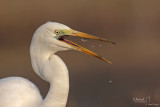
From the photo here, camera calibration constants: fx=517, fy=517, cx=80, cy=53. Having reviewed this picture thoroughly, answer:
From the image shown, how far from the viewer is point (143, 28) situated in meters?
8.83

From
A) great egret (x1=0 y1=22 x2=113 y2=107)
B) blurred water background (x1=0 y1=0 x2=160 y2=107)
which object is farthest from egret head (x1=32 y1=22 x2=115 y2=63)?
blurred water background (x1=0 y1=0 x2=160 y2=107)

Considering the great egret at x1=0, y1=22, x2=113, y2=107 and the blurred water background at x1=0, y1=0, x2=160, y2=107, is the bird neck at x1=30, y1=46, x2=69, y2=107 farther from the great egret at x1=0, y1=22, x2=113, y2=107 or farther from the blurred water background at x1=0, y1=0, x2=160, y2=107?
the blurred water background at x1=0, y1=0, x2=160, y2=107

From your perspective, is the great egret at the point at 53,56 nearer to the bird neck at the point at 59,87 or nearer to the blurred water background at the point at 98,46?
the bird neck at the point at 59,87

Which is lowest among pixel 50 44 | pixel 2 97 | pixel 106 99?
pixel 106 99

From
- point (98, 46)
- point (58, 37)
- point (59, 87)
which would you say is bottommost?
point (98, 46)

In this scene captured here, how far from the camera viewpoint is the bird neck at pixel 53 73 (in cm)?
376

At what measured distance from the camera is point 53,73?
3.79 metres

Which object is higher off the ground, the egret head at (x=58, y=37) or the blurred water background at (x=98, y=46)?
the egret head at (x=58, y=37)

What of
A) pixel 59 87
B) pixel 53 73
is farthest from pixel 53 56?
pixel 59 87

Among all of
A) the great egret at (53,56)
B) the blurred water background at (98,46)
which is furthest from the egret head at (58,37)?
the blurred water background at (98,46)

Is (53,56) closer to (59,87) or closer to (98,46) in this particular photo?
(59,87)

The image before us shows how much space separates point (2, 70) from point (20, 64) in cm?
32

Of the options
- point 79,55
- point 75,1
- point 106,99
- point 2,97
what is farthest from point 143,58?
point 2,97

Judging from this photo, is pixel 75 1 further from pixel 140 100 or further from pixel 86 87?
pixel 140 100
